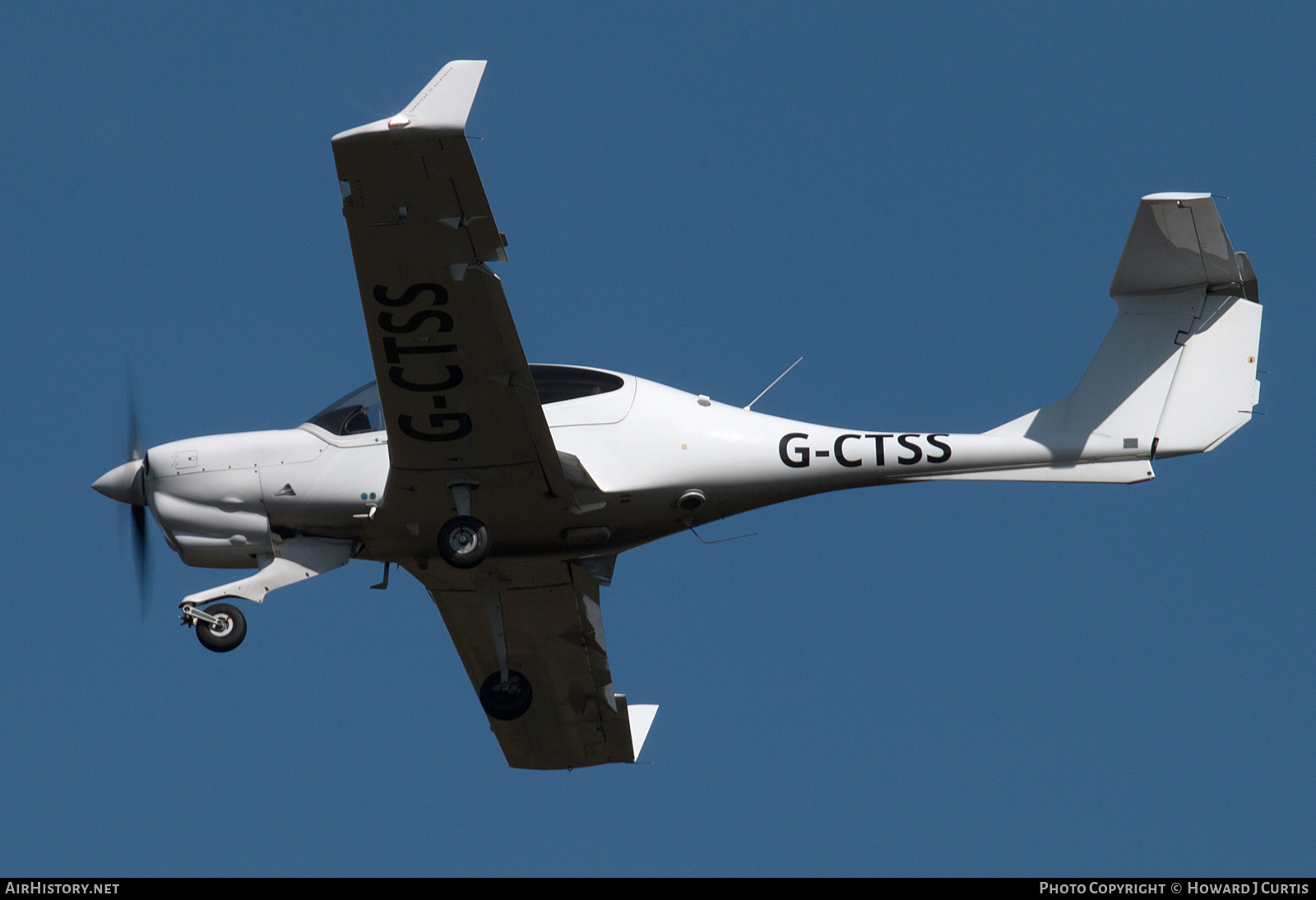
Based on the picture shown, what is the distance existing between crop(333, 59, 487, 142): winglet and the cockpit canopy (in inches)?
142

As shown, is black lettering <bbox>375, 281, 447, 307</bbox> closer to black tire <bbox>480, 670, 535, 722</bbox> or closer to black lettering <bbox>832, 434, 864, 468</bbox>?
black lettering <bbox>832, 434, 864, 468</bbox>

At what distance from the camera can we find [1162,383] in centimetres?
1388

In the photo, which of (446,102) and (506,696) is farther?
(506,696)

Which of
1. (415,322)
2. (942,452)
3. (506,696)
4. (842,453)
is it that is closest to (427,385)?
(415,322)

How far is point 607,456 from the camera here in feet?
45.3

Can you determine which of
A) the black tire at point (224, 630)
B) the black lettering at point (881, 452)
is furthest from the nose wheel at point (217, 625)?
the black lettering at point (881, 452)

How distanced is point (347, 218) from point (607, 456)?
11.8ft

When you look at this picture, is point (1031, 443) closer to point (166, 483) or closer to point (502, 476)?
point (502, 476)

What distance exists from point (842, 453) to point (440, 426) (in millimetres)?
3785

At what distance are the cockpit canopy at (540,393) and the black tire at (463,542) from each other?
4.42 ft

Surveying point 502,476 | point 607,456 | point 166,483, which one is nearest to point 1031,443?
point 607,456

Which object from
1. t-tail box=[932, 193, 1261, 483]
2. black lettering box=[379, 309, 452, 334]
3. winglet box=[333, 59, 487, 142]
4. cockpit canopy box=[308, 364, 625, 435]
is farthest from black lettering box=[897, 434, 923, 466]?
winglet box=[333, 59, 487, 142]

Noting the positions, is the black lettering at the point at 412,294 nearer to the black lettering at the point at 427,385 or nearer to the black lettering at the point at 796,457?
the black lettering at the point at 427,385

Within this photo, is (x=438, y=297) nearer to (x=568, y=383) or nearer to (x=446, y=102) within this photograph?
(x=446, y=102)
